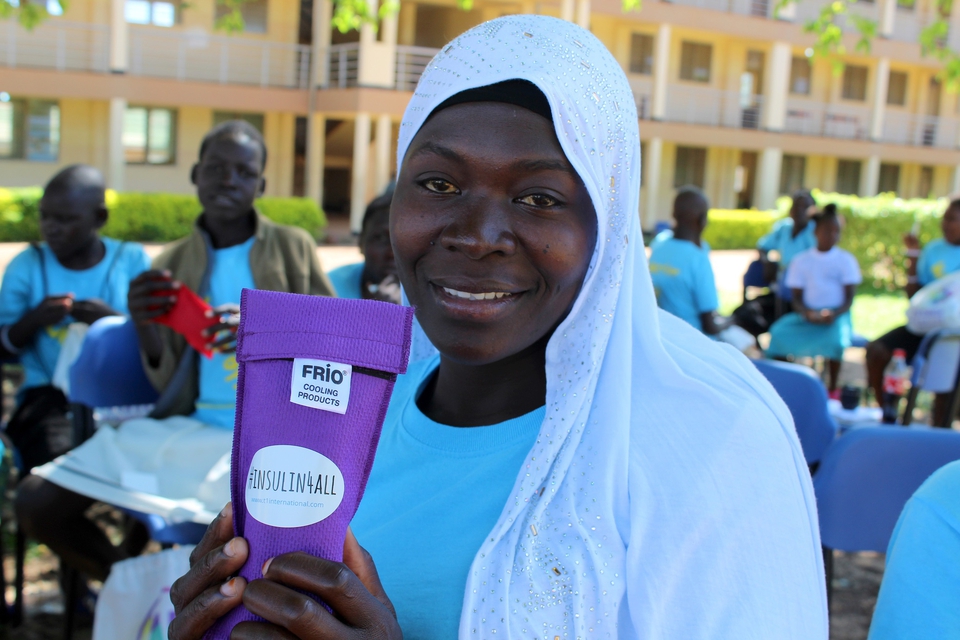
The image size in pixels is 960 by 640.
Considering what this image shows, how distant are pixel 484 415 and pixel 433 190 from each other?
409 mm

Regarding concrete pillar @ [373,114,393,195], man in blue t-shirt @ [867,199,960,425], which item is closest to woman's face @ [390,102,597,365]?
man in blue t-shirt @ [867,199,960,425]

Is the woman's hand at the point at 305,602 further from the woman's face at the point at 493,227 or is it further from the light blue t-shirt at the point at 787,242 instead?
the light blue t-shirt at the point at 787,242

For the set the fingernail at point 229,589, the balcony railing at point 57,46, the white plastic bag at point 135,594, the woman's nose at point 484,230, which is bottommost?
the white plastic bag at point 135,594

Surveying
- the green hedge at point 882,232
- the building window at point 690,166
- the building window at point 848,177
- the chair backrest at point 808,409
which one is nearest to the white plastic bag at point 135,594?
the chair backrest at point 808,409

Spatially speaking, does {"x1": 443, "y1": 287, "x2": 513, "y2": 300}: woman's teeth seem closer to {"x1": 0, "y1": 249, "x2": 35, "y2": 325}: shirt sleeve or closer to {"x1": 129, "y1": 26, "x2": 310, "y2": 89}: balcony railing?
{"x1": 0, "y1": 249, "x2": 35, "y2": 325}: shirt sleeve

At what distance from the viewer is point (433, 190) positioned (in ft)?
4.58

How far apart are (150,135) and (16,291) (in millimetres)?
16737

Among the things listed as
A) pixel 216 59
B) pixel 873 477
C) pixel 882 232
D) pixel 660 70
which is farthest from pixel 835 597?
pixel 660 70

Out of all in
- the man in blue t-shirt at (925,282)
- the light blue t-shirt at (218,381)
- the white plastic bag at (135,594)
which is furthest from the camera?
the man in blue t-shirt at (925,282)

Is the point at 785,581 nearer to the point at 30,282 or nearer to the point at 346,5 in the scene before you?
the point at 30,282

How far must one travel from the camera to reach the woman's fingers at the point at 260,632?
1030 millimetres

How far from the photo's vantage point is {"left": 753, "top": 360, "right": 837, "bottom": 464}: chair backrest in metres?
3.64

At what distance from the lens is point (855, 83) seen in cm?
2636

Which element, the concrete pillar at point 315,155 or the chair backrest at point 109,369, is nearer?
the chair backrest at point 109,369
